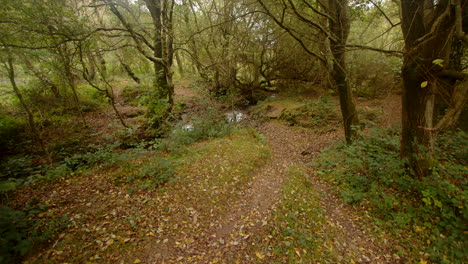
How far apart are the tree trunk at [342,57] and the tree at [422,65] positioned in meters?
1.45

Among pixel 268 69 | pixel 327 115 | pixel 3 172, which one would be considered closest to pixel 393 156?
pixel 327 115

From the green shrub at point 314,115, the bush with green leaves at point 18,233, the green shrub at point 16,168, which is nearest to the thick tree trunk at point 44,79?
the green shrub at point 16,168

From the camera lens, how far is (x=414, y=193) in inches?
160

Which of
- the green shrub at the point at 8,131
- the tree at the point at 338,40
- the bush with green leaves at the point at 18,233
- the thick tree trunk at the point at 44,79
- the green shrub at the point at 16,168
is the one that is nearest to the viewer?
the bush with green leaves at the point at 18,233

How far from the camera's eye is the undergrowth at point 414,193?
3242 millimetres

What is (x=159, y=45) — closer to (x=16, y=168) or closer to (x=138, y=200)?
(x=16, y=168)

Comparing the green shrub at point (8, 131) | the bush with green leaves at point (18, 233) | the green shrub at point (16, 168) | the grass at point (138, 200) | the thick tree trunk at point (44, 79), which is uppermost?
the thick tree trunk at point (44, 79)

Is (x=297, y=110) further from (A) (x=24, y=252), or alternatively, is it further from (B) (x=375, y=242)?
(A) (x=24, y=252)

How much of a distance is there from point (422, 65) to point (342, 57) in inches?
96.1

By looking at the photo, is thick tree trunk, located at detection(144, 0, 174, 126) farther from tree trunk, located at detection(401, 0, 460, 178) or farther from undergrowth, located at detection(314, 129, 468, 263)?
tree trunk, located at detection(401, 0, 460, 178)

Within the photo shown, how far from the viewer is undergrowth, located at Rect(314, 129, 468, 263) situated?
3242 millimetres

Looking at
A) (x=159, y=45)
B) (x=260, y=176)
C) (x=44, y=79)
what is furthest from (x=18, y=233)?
(x=44, y=79)

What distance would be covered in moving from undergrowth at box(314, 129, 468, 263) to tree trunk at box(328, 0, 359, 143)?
100 cm

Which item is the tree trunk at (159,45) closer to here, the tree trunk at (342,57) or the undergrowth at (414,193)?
the tree trunk at (342,57)
